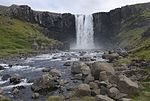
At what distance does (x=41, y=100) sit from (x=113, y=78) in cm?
1163

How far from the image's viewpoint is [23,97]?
4931cm

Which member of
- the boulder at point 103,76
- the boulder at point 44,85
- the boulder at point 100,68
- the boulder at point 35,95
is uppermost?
the boulder at point 100,68

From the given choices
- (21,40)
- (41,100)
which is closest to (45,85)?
(41,100)

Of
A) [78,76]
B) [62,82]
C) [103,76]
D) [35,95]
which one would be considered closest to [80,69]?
[78,76]

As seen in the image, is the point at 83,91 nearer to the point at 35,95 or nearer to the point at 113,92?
the point at 113,92

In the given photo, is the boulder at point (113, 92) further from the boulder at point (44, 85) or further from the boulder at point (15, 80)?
the boulder at point (15, 80)

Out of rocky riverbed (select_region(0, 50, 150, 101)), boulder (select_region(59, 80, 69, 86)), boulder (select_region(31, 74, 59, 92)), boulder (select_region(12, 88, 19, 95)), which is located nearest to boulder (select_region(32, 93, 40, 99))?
rocky riverbed (select_region(0, 50, 150, 101))

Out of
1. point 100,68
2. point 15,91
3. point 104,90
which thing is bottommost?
point 15,91

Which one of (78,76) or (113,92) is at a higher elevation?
(78,76)

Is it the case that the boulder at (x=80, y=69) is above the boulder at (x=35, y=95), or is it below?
above

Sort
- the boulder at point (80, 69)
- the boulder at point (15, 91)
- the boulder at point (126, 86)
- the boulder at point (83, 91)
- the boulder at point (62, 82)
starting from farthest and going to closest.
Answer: the boulder at point (80, 69), the boulder at point (62, 82), the boulder at point (15, 91), the boulder at point (83, 91), the boulder at point (126, 86)

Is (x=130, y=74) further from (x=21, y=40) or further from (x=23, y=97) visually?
(x=21, y=40)

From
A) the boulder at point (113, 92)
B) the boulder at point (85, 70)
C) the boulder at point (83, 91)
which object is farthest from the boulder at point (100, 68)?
the boulder at point (113, 92)

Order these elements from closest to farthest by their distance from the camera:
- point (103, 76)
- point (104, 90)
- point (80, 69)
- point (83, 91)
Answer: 1. point (104, 90)
2. point (83, 91)
3. point (103, 76)
4. point (80, 69)
